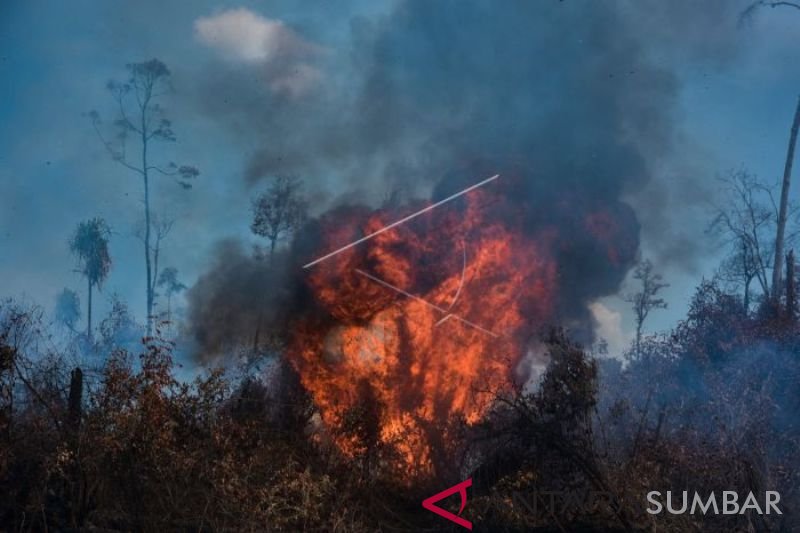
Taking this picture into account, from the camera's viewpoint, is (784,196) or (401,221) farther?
(784,196)

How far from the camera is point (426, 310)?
22719mm

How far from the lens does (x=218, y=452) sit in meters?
14.5

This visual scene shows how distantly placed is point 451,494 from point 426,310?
7370 mm

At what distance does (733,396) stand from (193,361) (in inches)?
809

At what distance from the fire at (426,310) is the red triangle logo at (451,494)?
314 cm

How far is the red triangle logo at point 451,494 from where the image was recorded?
594 inches

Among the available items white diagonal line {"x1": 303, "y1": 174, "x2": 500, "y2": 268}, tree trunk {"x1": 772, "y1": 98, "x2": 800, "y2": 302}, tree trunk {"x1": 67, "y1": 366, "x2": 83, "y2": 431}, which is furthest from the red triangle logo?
tree trunk {"x1": 772, "y1": 98, "x2": 800, "y2": 302}

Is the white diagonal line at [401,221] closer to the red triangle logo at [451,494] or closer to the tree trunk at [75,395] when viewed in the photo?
the red triangle logo at [451,494]

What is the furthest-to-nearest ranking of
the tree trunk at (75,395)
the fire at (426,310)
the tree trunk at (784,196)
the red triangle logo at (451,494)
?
the tree trunk at (784,196), the fire at (426,310), the red triangle logo at (451,494), the tree trunk at (75,395)

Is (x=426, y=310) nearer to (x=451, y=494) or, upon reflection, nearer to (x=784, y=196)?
(x=451, y=494)

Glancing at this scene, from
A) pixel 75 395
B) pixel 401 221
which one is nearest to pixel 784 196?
pixel 401 221

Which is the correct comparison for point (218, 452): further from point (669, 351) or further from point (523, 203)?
point (669, 351)

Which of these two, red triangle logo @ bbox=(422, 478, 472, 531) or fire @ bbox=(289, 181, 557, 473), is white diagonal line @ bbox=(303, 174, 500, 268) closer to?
fire @ bbox=(289, 181, 557, 473)

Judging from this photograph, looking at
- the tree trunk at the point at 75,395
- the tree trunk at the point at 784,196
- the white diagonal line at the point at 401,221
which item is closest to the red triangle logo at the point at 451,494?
the tree trunk at the point at 75,395
